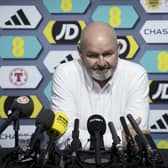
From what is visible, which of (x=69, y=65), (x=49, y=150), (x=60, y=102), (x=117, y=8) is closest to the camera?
(x=49, y=150)

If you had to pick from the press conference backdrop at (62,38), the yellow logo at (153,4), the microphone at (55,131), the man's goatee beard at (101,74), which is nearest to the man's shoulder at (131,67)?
the man's goatee beard at (101,74)

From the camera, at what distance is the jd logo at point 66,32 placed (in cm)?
208

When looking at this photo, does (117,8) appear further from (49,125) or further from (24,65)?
(49,125)

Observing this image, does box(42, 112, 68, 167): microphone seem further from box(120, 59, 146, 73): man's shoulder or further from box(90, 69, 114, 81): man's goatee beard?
box(120, 59, 146, 73): man's shoulder

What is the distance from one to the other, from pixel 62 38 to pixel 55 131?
111 centimetres

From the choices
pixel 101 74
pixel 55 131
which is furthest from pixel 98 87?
pixel 55 131

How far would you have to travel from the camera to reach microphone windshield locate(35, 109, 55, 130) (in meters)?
0.99

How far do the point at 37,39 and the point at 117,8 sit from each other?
45cm

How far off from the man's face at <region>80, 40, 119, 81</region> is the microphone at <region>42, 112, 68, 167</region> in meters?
0.44

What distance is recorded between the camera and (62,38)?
6.85 feet

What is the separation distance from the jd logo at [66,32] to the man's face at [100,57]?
556mm

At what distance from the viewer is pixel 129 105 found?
5.19ft

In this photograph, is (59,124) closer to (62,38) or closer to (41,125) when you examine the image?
(41,125)

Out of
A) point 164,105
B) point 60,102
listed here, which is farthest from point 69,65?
point 164,105
